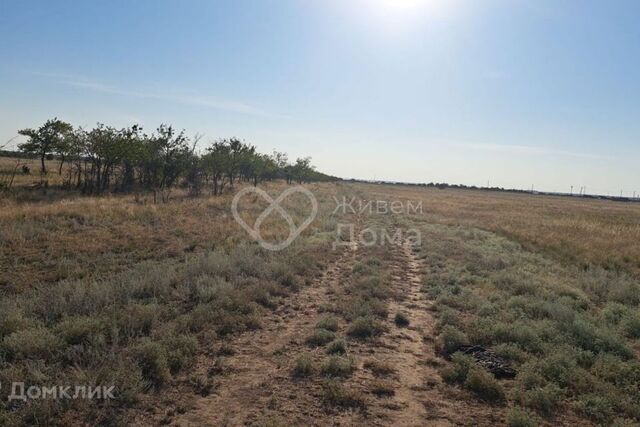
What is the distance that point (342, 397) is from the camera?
5.24 meters

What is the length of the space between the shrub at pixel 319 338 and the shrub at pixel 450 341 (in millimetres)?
2018

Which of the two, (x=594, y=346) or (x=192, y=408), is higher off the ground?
(x=594, y=346)

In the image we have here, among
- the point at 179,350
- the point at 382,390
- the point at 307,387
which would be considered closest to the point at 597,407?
the point at 382,390

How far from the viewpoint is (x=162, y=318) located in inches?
294

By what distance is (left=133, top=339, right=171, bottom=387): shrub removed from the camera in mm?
5445

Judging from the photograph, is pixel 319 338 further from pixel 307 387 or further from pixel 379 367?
pixel 307 387

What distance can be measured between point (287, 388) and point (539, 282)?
9.41m

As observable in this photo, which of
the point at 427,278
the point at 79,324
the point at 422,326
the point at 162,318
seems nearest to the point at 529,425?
the point at 422,326

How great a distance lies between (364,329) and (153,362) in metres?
3.90

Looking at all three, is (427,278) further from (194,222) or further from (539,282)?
(194,222)

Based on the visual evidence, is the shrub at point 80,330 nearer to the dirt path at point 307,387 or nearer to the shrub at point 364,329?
the dirt path at point 307,387

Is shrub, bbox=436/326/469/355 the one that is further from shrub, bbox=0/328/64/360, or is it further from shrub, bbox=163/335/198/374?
shrub, bbox=0/328/64/360

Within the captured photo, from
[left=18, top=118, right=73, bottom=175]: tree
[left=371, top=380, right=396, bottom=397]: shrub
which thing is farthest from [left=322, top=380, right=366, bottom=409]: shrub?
[left=18, top=118, right=73, bottom=175]: tree

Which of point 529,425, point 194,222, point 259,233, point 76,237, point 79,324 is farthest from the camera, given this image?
point 194,222
